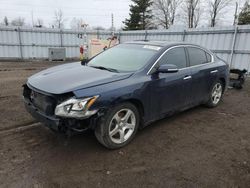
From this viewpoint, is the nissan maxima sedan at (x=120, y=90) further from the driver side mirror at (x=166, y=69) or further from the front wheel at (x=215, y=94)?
the front wheel at (x=215, y=94)

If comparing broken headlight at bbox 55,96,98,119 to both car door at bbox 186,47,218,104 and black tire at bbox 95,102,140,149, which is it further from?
car door at bbox 186,47,218,104

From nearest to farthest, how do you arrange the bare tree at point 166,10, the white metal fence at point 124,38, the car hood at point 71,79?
the car hood at point 71,79, the white metal fence at point 124,38, the bare tree at point 166,10

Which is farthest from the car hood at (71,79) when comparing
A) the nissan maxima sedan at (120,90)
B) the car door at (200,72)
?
the car door at (200,72)

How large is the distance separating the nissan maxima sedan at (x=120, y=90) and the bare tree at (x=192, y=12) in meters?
38.8

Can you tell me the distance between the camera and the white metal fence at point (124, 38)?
9.47m

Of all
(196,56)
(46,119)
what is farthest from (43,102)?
(196,56)

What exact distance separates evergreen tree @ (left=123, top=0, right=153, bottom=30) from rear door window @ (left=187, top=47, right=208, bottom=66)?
103 ft

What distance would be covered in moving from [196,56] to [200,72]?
0.38 meters

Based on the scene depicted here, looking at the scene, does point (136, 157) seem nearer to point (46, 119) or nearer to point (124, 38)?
point (46, 119)

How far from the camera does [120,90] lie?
9.91 ft

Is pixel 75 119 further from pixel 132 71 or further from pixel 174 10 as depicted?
pixel 174 10

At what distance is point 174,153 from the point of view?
3.25 metres

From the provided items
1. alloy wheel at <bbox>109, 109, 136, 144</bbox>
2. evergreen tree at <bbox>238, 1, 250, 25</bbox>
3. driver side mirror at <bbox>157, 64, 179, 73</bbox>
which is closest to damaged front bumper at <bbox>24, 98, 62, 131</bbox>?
alloy wheel at <bbox>109, 109, 136, 144</bbox>

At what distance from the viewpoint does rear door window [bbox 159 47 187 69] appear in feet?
12.5
